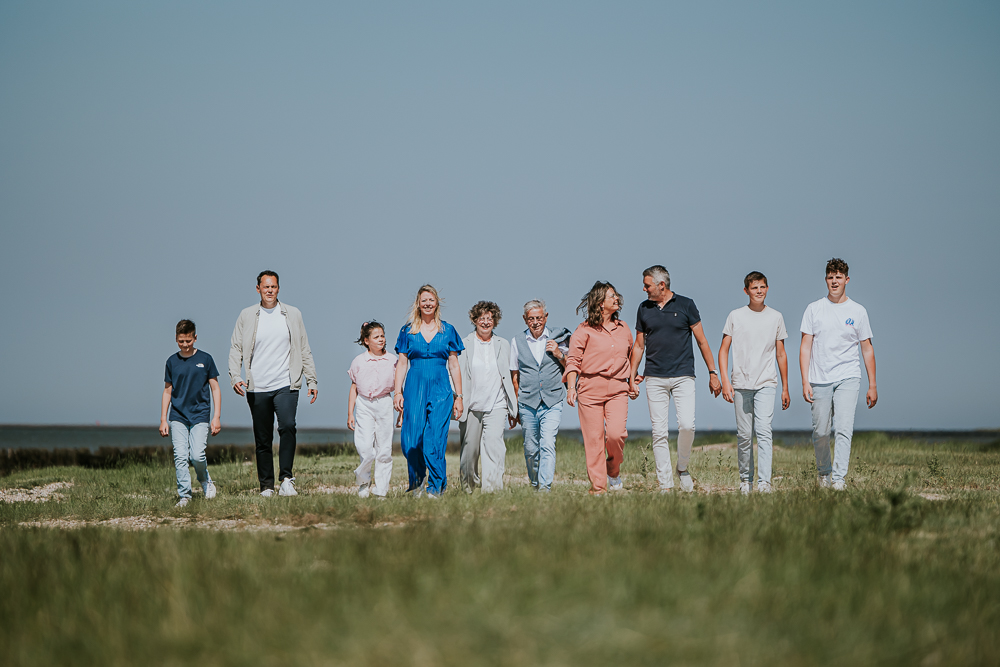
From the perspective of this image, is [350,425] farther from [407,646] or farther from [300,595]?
[407,646]

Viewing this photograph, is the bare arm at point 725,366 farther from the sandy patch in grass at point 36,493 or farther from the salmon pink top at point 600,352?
the sandy patch in grass at point 36,493

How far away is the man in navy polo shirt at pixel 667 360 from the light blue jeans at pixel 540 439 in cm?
116

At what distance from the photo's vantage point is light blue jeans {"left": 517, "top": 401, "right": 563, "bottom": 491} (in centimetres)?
1015

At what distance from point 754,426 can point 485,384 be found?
11.0 ft

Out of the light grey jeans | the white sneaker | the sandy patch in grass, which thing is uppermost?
the light grey jeans

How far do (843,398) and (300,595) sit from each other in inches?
304

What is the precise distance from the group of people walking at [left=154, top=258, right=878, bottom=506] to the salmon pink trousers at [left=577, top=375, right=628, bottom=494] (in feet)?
0.06

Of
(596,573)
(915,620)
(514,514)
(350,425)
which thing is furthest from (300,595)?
(350,425)

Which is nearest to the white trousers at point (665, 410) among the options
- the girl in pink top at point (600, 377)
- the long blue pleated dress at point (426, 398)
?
the girl in pink top at point (600, 377)

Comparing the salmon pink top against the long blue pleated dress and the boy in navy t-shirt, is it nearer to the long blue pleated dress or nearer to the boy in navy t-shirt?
the long blue pleated dress

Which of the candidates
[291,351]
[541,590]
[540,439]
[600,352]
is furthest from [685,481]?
[541,590]

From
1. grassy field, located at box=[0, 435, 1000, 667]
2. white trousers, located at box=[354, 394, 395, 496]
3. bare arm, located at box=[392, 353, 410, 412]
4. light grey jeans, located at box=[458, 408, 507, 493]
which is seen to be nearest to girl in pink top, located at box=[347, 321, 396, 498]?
white trousers, located at box=[354, 394, 395, 496]

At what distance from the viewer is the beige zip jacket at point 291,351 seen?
1025 cm

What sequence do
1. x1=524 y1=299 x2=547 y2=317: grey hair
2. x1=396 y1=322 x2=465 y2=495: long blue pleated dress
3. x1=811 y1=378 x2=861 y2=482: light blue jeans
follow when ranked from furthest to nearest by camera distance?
x1=524 y1=299 x2=547 y2=317: grey hair, x1=396 y1=322 x2=465 y2=495: long blue pleated dress, x1=811 y1=378 x2=861 y2=482: light blue jeans
